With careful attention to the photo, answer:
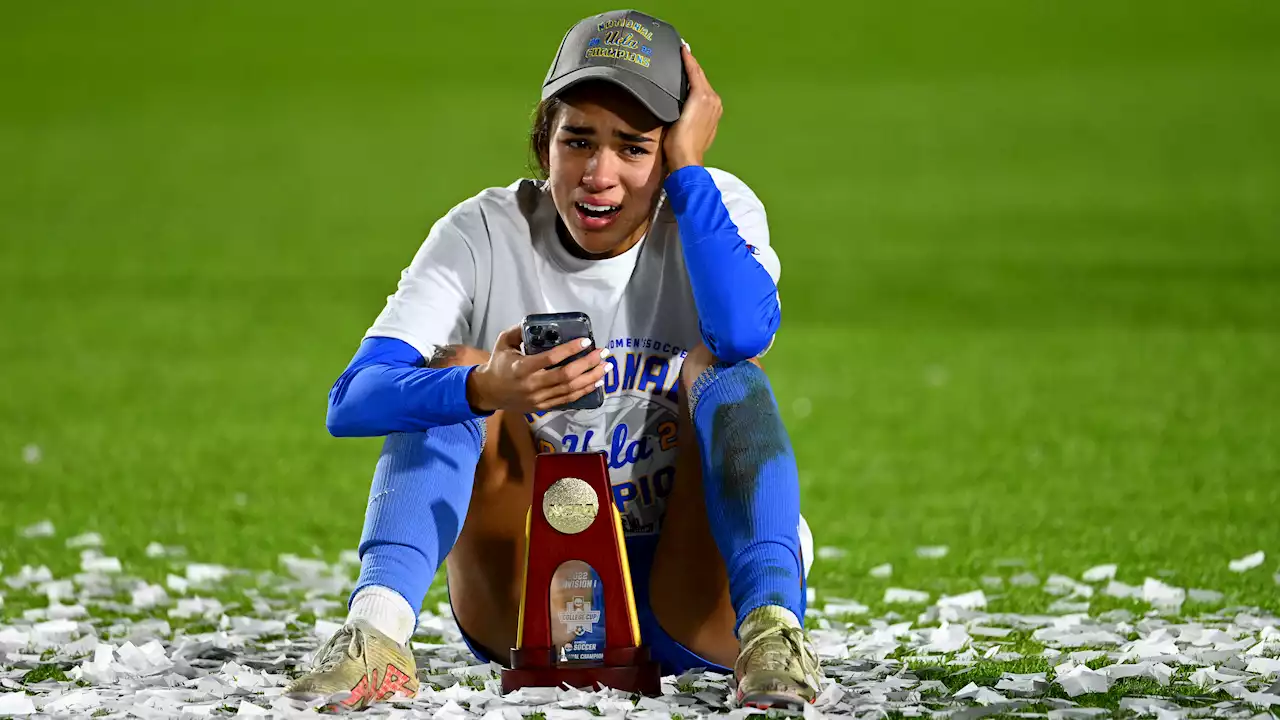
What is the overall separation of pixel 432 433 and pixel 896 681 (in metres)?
1.09

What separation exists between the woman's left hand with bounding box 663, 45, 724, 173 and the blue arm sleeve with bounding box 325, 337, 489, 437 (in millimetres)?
717

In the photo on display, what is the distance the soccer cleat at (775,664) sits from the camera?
10.1 feet

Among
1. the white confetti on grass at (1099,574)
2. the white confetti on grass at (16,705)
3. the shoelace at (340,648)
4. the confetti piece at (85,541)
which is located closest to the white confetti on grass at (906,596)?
the white confetti on grass at (1099,574)

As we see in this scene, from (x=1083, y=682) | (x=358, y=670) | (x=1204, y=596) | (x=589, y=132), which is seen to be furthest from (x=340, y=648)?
(x=1204, y=596)

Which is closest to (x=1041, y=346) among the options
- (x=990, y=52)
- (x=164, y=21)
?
(x=990, y=52)

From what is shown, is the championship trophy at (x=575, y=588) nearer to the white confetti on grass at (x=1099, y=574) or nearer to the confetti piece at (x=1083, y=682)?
the confetti piece at (x=1083, y=682)

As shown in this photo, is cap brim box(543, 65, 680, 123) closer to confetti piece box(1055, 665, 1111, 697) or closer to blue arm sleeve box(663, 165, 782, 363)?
blue arm sleeve box(663, 165, 782, 363)

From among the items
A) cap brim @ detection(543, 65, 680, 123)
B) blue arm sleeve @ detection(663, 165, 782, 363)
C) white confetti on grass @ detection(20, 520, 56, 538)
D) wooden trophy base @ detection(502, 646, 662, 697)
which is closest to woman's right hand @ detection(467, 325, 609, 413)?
blue arm sleeve @ detection(663, 165, 782, 363)

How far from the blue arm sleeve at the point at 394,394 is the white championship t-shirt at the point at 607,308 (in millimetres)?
156

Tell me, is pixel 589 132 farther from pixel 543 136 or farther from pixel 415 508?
pixel 415 508

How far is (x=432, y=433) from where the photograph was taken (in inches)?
134

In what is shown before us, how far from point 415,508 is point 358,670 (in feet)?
1.16

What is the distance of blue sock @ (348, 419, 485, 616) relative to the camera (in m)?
3.35

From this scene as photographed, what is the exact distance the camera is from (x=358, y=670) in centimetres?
318
